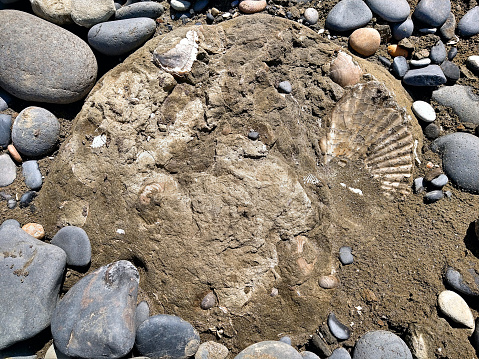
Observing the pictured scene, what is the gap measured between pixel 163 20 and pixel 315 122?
59.9 inches

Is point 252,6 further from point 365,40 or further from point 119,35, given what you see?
point 119,35

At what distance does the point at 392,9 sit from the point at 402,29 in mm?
167

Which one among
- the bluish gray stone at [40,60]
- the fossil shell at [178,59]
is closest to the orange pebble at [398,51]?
→ the fossil shell at [178,59]

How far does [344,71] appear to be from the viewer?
97.8 inches

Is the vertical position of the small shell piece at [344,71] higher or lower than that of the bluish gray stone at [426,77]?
higher

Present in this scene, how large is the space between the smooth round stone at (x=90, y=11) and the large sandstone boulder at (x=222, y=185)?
0.60m

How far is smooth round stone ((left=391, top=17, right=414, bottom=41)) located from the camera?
2.87m

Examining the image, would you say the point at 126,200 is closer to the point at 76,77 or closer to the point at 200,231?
the point at 200,231

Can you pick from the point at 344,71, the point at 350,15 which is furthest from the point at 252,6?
the point at 344,71

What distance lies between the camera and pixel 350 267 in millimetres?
2371

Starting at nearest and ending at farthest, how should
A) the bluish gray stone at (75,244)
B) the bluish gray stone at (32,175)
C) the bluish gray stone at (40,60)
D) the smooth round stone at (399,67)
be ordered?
1. the bluish gray stone at (75,244)
2. the bluish gray stone at (40,60)
3. the bluish gray stone at (32,175)
4. the smooth round stone at (399,67)

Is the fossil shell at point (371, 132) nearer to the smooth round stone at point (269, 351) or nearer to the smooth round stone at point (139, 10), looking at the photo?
the smooth round stone at point (269, 351)

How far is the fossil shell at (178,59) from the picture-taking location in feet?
7.64

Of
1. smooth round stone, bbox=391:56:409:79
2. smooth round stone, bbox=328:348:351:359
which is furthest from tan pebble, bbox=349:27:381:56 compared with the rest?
smooth round stone, bbox=328:348:351:359
